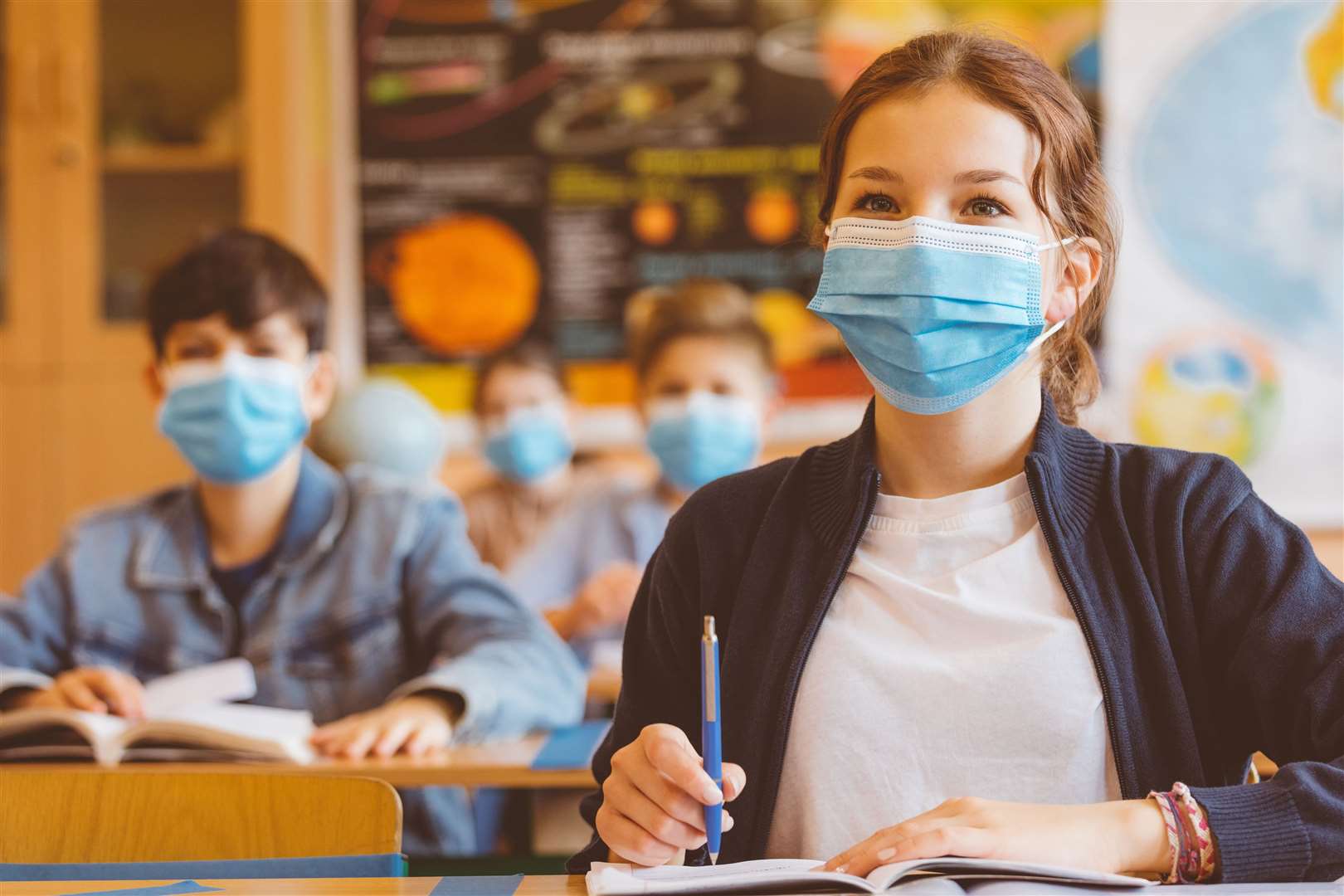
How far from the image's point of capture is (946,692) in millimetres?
1140

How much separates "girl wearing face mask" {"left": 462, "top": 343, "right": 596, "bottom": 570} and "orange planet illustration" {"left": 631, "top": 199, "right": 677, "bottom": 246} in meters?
0.46

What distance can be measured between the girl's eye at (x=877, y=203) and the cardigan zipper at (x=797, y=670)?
228 millimetres

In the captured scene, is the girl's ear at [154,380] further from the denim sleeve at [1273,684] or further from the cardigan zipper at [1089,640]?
the denim sleeve at [1273,684]

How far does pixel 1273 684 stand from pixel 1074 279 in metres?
0.41

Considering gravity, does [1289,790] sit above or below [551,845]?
above

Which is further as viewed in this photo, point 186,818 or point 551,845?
point 551,845

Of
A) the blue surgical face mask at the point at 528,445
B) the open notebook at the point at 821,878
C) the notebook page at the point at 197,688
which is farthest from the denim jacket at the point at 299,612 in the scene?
the blue surgical face mask at the point at 528,445

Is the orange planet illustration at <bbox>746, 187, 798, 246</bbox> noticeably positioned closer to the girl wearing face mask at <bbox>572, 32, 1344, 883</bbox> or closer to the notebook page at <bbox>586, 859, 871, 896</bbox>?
the girl wearing face mask at <bbox>572, 32, 1344, 883</bbox>

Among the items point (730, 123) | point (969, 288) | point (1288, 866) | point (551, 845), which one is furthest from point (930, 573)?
point (730, 123)

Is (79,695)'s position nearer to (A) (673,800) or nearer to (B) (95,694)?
(B) (95,694)

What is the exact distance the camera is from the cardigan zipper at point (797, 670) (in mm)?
1153

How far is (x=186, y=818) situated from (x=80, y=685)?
2.58ft

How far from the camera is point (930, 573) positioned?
1.20 m

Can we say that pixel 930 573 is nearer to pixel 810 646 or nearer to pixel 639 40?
pixel 810 646
